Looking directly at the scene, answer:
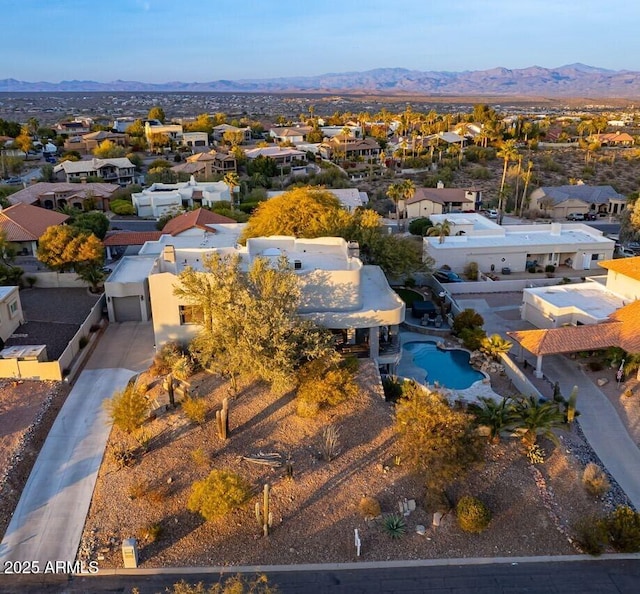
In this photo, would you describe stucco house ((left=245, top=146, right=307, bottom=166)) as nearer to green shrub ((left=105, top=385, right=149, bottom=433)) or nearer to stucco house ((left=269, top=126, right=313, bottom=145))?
stucco house ((left=269, top=126, right=313, bottom=145))

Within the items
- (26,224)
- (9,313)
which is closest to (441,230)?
(9,313)

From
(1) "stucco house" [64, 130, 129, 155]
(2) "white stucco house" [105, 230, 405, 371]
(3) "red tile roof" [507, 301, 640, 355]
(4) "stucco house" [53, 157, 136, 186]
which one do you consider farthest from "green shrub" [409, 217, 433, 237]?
(1) "stucco house" [64, 130, 129, 155]

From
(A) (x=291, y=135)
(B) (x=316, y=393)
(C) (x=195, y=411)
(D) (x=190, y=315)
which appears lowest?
(C) (x=195, y=411)

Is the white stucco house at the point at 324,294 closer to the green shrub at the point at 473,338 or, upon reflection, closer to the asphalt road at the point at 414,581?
the green shrub at the point at 473,338

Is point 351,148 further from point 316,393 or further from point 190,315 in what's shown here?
point 316,393

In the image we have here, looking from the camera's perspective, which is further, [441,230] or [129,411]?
[441,230]

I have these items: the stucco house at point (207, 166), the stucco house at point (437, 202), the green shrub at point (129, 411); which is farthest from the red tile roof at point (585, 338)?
the stucco house at point (207, 166)

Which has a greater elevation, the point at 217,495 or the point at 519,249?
the point at 217,495
